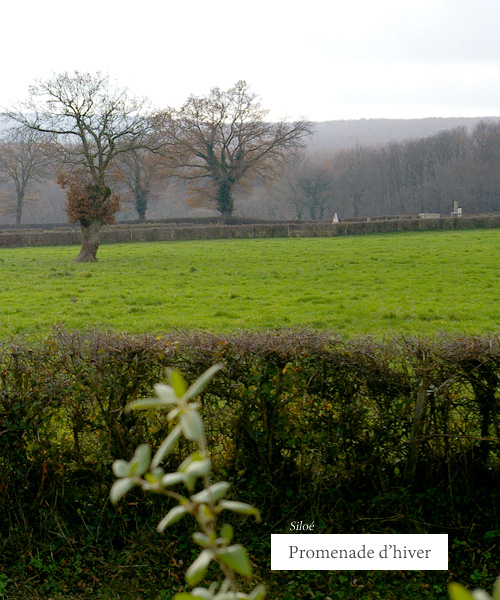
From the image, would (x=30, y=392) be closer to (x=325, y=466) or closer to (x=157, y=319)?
(x=325, y=466)

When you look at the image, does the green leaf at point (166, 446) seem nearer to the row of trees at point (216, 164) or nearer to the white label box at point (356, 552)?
the white label box at point (356, 552)

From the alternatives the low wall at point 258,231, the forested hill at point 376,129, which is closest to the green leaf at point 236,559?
the low wall at point 258,231

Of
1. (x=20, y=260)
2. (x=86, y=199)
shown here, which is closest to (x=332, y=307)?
(x=86, y=199)

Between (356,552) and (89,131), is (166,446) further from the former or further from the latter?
(89,131)

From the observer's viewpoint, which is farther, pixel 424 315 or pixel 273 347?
pixel 424 315

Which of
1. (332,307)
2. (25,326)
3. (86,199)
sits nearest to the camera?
(25,326)

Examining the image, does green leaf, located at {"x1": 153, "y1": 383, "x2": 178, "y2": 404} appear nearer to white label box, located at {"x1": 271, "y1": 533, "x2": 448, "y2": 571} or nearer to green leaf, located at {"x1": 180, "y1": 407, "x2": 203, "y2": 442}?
green leaf, located at {"x1": 180, "y1": 407, "x2": 203, "y2": 442}

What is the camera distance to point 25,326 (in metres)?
12.6

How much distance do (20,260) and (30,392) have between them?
79.4 ft

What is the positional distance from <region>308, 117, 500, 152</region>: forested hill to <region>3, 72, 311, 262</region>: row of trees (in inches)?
4193

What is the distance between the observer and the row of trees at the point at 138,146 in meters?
25.6

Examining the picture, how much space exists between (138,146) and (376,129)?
169m

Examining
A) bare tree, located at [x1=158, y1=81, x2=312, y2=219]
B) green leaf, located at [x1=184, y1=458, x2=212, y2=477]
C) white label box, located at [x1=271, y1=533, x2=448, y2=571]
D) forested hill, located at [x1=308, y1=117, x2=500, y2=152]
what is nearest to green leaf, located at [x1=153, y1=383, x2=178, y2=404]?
green leaf, located at [x1=184, y1=458, x2=212, y2=477]

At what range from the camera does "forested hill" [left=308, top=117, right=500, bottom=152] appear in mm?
165550
